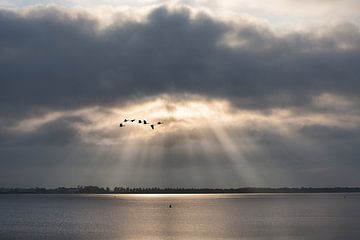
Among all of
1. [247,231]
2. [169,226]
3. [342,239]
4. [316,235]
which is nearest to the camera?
[342,239]

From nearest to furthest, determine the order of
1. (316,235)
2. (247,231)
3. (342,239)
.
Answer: (342,239) < (316,235) < (247,231)

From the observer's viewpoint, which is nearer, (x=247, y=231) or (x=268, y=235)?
(x=268, y=235)

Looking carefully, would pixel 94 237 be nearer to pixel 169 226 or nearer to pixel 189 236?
pixel 189 236

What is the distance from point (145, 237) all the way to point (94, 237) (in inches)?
349

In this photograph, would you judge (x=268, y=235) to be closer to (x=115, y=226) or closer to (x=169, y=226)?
(x=169, y=226)

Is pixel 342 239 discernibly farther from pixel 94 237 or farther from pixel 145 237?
pixel 94 237

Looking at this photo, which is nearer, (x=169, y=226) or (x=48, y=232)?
(x=48, y=232)

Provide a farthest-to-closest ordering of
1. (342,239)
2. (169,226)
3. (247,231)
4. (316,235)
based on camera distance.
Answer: (169,226) → (247,231) → (316,235) → (342,239)

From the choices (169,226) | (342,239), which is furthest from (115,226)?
(342,239)

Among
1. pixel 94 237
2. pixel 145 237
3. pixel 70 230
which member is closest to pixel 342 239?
pixel 145 237

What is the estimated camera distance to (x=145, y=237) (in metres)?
97.4

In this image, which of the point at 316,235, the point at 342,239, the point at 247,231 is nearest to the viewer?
the point at 342,239

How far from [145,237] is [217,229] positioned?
19106mm

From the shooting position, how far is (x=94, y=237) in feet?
320
